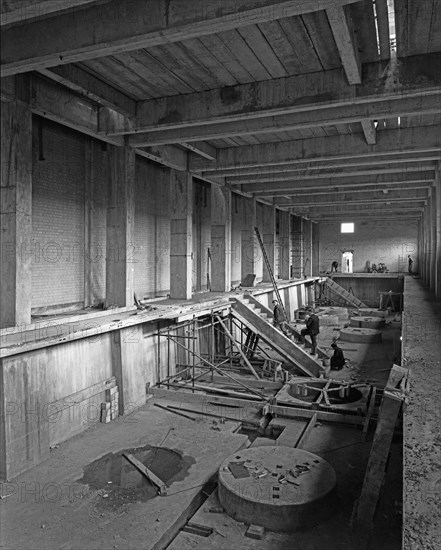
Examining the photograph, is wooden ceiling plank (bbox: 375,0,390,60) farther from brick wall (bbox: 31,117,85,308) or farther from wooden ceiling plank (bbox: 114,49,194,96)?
brick wall (bbox: 31,117,85,308)

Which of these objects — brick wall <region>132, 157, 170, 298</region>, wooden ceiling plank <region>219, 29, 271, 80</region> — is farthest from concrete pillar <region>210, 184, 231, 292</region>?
wooden ceiling plank <region>219, 29, 271, 80</region>

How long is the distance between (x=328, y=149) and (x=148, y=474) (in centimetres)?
1009

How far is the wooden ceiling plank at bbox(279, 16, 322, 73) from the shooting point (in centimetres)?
709

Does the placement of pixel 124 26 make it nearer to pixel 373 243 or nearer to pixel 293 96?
pixel 293 96

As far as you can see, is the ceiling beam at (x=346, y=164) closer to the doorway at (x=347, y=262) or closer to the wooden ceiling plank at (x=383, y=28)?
the wooden ceiling plank at (x=383, y=28)

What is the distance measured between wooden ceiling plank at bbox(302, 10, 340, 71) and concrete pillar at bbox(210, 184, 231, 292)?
1029 centimetres

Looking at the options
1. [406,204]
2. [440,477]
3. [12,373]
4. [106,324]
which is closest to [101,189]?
[106,324]

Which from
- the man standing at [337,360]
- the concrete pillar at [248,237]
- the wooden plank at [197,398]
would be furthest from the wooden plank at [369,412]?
the concrete pillar at [248,237]

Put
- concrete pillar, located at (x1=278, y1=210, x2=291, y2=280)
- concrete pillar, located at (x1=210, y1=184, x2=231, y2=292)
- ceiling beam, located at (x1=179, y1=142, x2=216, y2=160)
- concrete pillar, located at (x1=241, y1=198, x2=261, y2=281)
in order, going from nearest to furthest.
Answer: ceiling beam, located at (x1=179, y1=142, x2=216, y2=160)
concrete pillar, located at (x1=210, y1=184, x2=231, y2=292)
concrete pillar, located at (x1=241, y1=198, x2=261, y2=281)
concrete pillar, located at (x1=278, y1=210, x2=291, y2=280)

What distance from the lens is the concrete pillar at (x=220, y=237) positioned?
61.1 feet

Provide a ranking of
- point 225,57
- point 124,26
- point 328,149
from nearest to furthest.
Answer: point 124,26 → point 225,57 → point 328,149

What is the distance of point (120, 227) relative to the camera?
12094 mm

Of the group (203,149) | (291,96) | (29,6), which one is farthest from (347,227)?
(29,6)

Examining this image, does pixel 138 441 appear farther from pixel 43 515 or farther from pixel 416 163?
pixel 416 163
